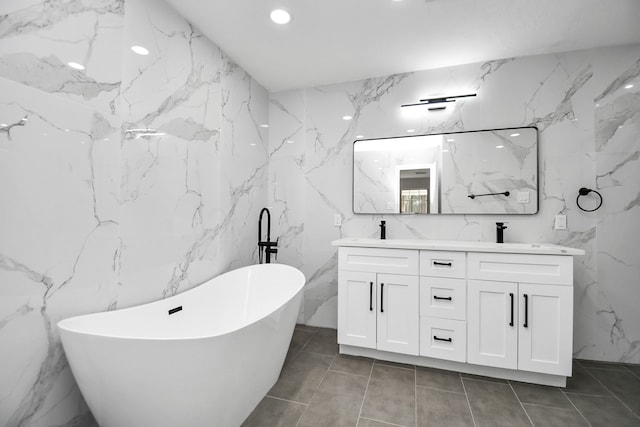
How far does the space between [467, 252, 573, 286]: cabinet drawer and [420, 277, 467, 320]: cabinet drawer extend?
14 cm

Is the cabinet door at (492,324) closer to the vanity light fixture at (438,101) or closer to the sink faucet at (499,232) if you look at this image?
the sink faucet at (499,232)

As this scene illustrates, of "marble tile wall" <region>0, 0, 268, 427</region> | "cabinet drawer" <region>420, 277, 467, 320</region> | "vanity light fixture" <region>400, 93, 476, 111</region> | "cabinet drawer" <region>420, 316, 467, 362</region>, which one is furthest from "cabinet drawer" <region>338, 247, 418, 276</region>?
"vanity light fixture" <region>400, 93, 476, 111</region>

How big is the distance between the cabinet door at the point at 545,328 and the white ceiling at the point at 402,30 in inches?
72.4

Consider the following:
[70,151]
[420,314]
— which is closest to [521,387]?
[420,314]

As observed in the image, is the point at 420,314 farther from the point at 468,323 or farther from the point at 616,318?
the point at 616,318

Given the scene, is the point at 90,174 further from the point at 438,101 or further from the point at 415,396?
the point at 438,101

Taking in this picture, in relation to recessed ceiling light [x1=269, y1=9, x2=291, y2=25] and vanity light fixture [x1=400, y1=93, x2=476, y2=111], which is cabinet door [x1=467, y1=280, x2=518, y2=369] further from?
recessed ceiling light [x1=269, y1=9, x2=291, y2=25]

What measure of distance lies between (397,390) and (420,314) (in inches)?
21.5

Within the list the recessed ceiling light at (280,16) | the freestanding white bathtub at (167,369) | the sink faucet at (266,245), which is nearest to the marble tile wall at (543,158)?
the sink faucet at (266,245)

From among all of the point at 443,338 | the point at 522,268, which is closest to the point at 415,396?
the point at 443,338

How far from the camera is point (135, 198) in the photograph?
1623 millimetres

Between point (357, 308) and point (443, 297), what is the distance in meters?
0.66

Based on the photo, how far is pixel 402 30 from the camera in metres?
2.05

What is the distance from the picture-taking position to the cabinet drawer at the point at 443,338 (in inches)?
78.7
